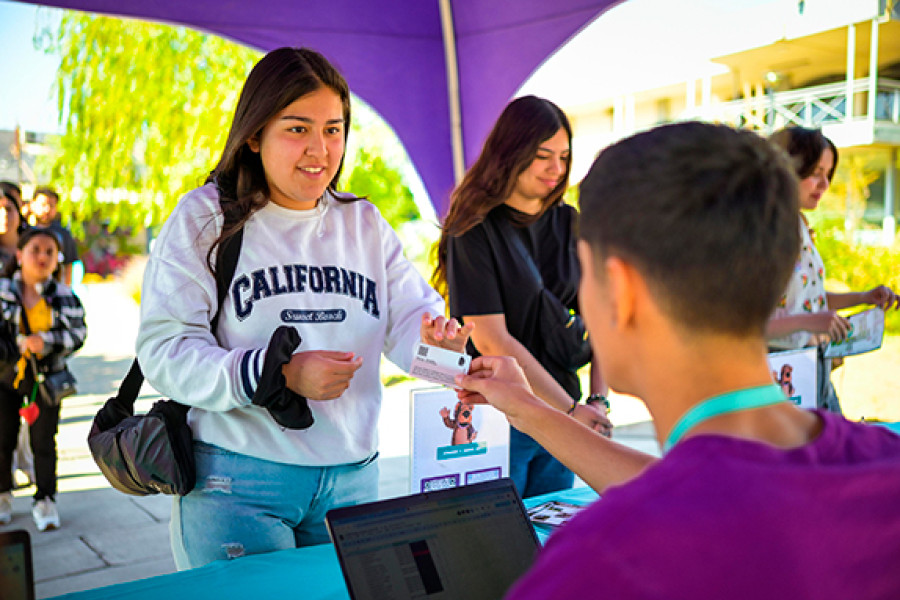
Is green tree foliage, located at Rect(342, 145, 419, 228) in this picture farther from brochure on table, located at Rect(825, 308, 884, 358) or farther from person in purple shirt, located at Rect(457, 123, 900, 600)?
person in purple shirt, located at Rect(457, 123, 900, 600)

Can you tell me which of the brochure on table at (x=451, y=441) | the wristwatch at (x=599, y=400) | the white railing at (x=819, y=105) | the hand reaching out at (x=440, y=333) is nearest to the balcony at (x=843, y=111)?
the white railing at (x=819, y=105)

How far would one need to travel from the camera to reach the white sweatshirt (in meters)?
1.55

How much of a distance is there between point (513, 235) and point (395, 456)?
3.42 metres

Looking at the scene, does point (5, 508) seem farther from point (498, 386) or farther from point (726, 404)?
point (726, 404)

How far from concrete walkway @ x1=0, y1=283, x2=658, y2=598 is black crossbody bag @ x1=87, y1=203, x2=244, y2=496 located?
2.12 meters

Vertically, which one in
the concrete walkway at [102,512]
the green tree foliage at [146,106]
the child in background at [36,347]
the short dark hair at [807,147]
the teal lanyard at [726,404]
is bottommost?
the concrete walkway at [102,512]

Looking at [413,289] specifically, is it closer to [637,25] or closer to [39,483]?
[39,483]

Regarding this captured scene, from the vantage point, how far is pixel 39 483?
4.14 meters

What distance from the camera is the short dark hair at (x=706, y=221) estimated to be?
724mm

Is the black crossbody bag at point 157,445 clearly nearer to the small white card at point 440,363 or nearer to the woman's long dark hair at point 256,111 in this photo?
the woman's long dark hair at point 256,111

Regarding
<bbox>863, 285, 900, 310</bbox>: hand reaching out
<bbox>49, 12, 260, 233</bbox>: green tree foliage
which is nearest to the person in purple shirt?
<bbox>863, 285, 900, 310</bbox>: hand reaching out

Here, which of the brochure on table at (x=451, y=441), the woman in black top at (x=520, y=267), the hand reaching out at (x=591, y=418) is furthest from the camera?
the woman in black top at (x=520, y=267)

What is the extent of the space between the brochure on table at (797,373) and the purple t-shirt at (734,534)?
6.59 ft

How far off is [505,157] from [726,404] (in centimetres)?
174
